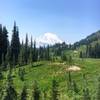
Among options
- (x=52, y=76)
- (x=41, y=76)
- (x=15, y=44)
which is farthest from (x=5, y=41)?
(x=52, y=76)

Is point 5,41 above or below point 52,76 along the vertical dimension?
above

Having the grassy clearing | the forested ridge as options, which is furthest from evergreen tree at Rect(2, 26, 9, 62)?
the grassy clearing

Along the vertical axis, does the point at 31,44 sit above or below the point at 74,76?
above

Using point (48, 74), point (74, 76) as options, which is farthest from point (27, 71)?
point (74, 76)

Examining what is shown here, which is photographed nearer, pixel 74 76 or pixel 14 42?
pixel 74 76

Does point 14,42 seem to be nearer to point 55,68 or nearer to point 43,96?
point 55,68

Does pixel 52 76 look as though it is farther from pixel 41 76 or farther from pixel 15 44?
pixel 15 44

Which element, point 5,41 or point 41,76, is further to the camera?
point 5,41

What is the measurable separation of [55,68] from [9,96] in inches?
2894

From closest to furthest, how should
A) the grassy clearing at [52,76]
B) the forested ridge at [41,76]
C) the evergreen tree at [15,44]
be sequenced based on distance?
the forested ridge at [41,76] < the grassy clearing at [52,76] < the evergreen tree at [15,44]

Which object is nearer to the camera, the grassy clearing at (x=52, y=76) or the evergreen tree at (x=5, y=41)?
the grassy clearing at (x=52, y=76)

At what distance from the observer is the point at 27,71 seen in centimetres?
12419

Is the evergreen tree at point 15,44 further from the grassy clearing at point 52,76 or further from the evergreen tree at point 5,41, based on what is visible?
the grassy clearing at point 52,76

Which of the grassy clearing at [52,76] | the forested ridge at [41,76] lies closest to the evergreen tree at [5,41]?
the forested ridge at [41,76]
